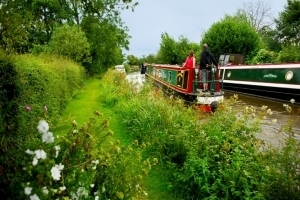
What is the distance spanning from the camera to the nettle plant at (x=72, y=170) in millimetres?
1892

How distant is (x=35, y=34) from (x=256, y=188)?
30.3 m

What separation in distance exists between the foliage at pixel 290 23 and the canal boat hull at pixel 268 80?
21855 millimetres

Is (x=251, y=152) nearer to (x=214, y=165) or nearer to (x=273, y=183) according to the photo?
(x=214, y=165)

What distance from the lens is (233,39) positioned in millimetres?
30422

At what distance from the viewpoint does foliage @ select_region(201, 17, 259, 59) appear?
3045 centimetres

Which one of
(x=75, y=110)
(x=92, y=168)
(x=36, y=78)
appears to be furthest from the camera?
(x=75, y=110)

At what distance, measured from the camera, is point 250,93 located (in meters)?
17.4

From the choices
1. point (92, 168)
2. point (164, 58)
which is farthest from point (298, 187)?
point (164, 58)

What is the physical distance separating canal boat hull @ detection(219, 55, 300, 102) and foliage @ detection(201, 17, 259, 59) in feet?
37.5

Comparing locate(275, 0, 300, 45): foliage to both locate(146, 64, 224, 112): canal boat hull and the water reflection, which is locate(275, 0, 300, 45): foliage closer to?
the water reflection

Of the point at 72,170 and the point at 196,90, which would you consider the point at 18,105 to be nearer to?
the point at 72,170

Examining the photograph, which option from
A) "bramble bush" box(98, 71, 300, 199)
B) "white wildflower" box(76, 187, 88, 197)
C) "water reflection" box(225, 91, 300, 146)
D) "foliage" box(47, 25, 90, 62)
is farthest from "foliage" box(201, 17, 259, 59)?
"white wildflower" box(76, 187, 88, 197)

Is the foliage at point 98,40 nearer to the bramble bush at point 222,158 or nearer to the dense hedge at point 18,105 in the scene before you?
the dense hedge at point 18,105

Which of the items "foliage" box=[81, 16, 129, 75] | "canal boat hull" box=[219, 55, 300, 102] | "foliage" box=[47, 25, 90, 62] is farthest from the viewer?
"foliage" box=[81, 16, 129, 75]
